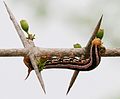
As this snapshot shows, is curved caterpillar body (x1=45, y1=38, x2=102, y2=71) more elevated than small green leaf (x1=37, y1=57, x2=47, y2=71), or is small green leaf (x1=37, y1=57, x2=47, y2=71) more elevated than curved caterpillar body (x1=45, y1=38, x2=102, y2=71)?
curved caterpillar body (x1=45, y1=38, x2=102, y2=71)

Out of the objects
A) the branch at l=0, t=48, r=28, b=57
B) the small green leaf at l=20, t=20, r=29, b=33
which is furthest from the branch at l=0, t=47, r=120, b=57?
the small green leaf at l=20, t=20, r=29, b=33

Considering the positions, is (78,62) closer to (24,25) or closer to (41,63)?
(41,63)

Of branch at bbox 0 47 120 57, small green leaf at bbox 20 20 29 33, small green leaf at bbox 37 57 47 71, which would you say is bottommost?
small green leaf at bbox 37 57 47 71

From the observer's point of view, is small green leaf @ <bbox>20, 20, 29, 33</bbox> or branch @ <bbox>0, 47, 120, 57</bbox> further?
Result: small green leaf @ <bbox>20, 20, 29, 33</bbox>

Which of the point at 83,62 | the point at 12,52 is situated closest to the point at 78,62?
the point at 83,62

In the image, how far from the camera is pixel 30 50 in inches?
48.7

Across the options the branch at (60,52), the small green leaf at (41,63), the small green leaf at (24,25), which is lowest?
the small green leaf at (41,63)

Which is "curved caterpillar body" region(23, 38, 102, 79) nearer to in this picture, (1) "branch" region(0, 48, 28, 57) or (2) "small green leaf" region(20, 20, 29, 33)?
(1) "branch" region(0, 48, 28, 57)

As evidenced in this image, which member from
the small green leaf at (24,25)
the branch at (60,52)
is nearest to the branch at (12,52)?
the branch at (60,52)

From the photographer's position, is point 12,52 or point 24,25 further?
point 24,25

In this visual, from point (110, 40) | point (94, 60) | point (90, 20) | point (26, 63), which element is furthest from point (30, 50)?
point (90, 20)

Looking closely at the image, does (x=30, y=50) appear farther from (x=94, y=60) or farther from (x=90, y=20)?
(x=90, y=20)

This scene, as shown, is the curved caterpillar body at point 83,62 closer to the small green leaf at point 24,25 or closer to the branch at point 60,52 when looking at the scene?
the branch at point 60,52

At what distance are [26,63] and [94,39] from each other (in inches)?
7.0
